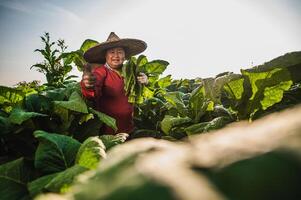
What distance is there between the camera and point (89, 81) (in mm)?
3105

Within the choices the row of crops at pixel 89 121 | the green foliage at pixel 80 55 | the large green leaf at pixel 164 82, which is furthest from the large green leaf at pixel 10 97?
the large green leaf at pixel 164 82

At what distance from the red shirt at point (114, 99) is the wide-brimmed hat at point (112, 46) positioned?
8.3 inches

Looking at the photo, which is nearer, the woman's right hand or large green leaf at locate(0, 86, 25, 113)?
large green leaf at locate(0, 86, 25, 113)

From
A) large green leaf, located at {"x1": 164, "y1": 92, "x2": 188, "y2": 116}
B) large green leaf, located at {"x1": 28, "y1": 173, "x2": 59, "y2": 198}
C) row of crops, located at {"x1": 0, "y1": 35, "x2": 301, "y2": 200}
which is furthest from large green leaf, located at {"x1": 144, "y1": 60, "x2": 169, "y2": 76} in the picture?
large green leaf, located at {"x1": 28, "y1": 173, "x2": 59, "y2": 198}

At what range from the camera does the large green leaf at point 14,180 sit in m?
1.00

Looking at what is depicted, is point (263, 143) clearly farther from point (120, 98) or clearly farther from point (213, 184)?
point (120, 98)

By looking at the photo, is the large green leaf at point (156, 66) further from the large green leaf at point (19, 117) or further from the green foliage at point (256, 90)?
the green foliage at point (256, 90)

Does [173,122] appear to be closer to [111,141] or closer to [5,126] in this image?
[111,141]

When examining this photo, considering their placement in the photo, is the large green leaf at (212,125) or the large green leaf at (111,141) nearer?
the large green leaf at (111,141)

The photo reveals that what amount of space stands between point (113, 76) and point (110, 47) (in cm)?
48

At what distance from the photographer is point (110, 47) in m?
4.75

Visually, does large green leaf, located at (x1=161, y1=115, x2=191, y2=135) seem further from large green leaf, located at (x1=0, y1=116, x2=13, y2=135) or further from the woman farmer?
the woman farmer

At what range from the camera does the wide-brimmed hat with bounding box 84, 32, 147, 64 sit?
443cm

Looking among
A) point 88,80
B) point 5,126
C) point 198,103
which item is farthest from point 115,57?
point 198,103
